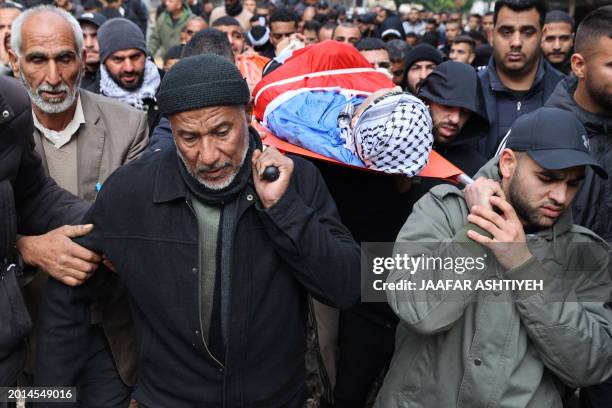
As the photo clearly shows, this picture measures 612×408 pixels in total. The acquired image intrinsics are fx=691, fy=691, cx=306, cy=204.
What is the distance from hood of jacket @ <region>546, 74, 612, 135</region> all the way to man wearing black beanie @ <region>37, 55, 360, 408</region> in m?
1.63

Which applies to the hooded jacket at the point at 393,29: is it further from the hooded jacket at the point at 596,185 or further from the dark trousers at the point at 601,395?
the dark trousers at the point at 601,395

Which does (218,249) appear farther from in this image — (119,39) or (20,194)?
(119,39)

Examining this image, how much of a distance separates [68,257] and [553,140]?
1854 mm

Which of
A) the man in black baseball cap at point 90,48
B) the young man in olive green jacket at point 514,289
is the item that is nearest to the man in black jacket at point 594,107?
the young man in olive green jacket at point 514,289

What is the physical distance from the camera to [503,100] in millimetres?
4398

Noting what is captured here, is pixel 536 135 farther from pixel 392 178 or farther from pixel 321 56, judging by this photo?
pixel 321 56

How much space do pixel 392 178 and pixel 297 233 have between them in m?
1.14

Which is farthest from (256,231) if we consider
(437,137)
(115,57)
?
(115,57)

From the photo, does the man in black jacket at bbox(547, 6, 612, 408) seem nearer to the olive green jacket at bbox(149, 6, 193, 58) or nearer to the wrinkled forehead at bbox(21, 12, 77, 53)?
the wrinkled forehead at bbox(21, 12, 77, 53)

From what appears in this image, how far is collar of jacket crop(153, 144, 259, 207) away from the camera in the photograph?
2395 mm

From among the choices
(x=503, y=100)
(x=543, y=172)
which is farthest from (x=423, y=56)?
(x=543, y=172)

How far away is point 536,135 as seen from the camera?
8.33 feet

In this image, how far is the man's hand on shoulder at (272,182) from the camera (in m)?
2.28

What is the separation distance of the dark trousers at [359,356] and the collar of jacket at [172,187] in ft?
5.09
